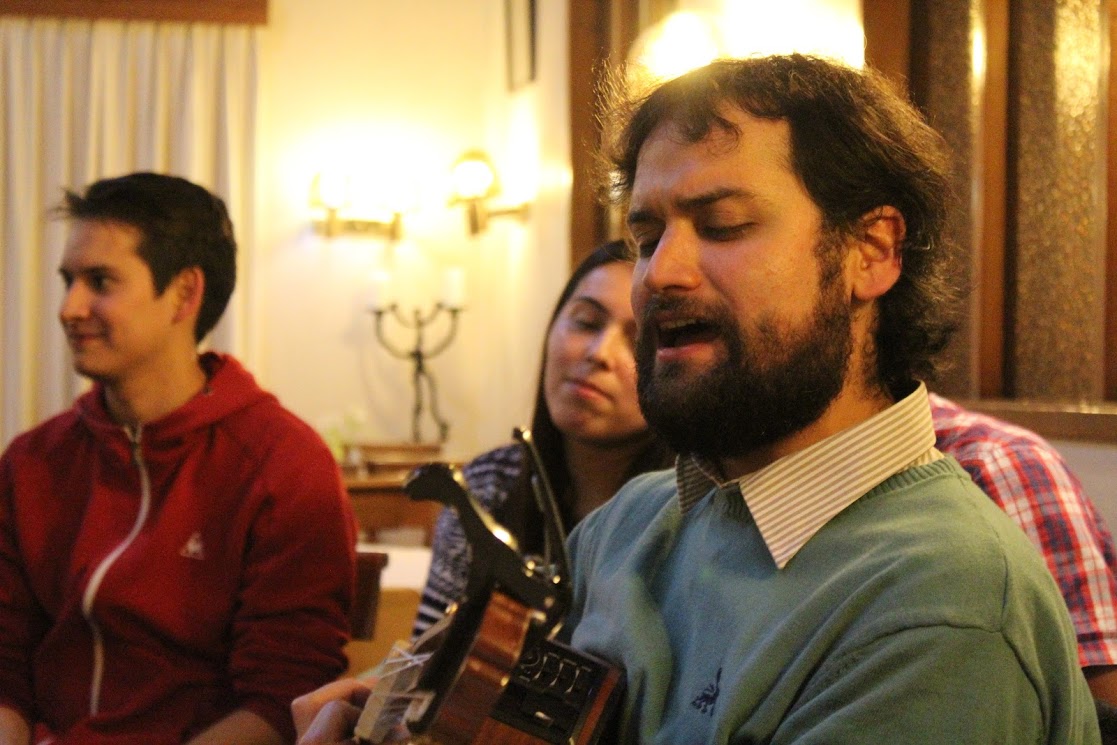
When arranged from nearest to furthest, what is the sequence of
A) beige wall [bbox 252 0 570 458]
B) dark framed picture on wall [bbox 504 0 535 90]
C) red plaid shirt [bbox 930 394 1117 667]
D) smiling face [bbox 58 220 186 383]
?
red plaid shirt [bbox 930 394 1117 667]
smiling face [bbox 58 220 186 383]
dark framed picture on wall [bbox 504 0 535 90]
beige wall [bbox 252 0 570 458]

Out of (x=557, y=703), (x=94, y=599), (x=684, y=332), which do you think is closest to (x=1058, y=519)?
(x=684, y=332)

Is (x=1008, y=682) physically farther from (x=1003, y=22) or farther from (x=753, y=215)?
(x=1003, y=22)

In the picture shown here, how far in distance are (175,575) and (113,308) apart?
19.7 inches

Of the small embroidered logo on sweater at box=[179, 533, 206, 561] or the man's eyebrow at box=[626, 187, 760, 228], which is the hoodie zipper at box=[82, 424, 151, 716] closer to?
the small embroidered logo on sweater at box=[179, 533, 206, 561]

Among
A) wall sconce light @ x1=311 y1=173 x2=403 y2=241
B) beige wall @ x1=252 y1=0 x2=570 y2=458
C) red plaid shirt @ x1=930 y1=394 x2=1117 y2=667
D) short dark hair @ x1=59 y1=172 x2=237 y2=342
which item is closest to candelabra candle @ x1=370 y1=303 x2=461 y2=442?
beige wall @ x1=252 y1=0 x2=570 y2=458

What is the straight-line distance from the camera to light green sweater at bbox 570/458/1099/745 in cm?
79

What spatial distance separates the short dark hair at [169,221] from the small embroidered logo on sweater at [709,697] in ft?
4.43

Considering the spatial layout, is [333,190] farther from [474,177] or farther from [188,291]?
[188,291]

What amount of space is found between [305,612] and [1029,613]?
1.11m

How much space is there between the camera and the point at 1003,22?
204 cm

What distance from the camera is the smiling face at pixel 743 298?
3.32ft

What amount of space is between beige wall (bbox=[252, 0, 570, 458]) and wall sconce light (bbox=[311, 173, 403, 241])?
49 millimetres

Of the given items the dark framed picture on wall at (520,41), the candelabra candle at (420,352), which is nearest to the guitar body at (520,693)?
the dark framed picture on wall at (520,41)

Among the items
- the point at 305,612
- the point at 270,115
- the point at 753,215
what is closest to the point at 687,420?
the point at 753,215
